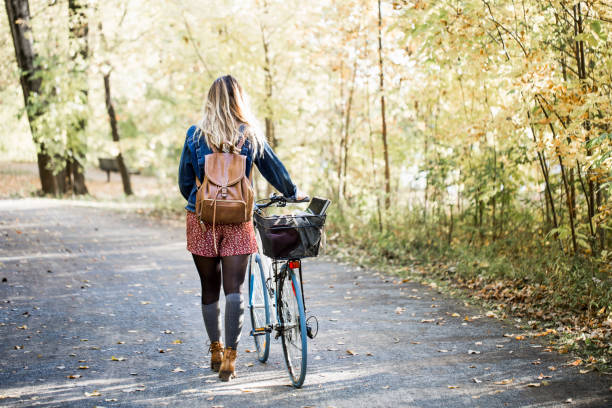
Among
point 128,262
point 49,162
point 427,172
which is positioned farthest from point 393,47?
point 49,162

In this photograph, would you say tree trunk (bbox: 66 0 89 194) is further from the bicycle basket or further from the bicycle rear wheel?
the bicycle basket

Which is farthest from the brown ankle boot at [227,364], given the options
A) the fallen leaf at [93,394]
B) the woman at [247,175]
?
the fallen leaf at [93,394]

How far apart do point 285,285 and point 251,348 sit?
1.25 metres

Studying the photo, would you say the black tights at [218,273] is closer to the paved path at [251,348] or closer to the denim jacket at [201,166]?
the denim jacket at [201,166]

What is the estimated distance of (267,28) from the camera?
13094 millimetres

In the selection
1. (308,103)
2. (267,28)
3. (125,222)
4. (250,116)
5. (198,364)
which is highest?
(267,28)

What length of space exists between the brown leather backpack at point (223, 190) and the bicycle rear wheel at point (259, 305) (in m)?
0.86

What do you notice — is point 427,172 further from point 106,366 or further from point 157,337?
point 106,366

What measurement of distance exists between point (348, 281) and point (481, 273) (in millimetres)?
1802

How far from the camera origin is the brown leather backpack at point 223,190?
162 inches

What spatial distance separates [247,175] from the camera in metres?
4.41

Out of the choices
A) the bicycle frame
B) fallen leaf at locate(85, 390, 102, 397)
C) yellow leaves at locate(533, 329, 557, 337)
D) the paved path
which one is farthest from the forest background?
fallen leaf at locate(85, 390, 102, 397)

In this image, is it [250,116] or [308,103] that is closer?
[250,116]

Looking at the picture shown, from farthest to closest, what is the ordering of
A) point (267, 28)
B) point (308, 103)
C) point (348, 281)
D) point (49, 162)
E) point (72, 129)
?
point (49, 162) < point (72, 129) < point (308, 103) < point (267, 28) < point (348, 281)
